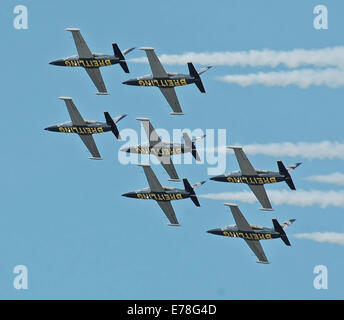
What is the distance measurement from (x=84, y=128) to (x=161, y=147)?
29.1 feet

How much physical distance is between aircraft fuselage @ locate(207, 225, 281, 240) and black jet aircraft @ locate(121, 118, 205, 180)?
8.28 metres

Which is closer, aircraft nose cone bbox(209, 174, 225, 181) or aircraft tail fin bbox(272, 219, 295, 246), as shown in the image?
aircraft tail fin bbox(272, 219, 295, 246)

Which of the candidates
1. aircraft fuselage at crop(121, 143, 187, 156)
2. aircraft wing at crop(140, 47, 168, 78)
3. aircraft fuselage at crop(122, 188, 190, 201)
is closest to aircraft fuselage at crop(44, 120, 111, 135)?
aircraft fuselage at crop(121, 143, 187, 156)

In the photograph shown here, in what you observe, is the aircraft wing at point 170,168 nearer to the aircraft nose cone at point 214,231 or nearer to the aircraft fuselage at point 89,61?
the aircraft nose cone at point 214,231

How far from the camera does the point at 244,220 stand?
501ft

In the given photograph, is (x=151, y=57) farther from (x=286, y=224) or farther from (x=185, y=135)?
(x=286, y=224)

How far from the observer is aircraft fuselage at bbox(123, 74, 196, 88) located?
153750mm

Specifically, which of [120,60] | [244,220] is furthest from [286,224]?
[120,60]

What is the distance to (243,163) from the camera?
151m

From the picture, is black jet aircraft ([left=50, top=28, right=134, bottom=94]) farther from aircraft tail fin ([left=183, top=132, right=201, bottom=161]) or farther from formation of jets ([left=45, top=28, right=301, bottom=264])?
aircraft tail fin ([left=183, top=132, right=201, bottom=161])

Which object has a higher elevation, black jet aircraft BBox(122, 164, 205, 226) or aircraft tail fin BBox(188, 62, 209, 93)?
aircraft tail fin BBox(188, 62, 209, 93)

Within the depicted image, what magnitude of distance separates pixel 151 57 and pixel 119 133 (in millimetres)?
8733

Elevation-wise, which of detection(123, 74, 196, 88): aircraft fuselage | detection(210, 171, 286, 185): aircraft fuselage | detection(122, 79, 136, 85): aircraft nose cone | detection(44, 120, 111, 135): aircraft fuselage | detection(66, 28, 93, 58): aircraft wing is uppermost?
detection(66, 28, 93, 58): aircraft wing
